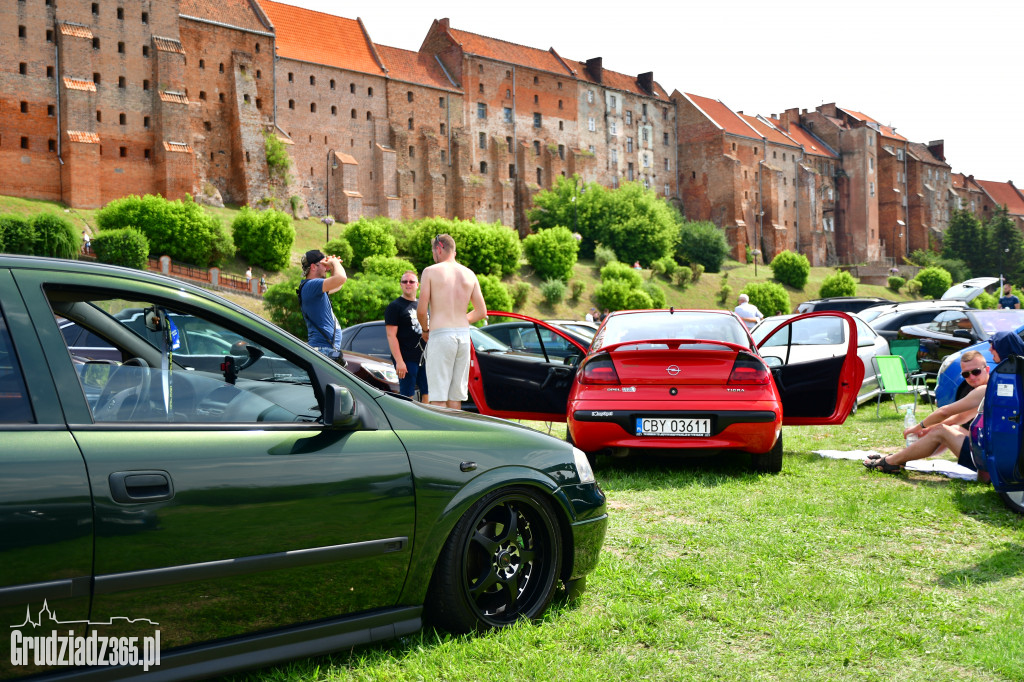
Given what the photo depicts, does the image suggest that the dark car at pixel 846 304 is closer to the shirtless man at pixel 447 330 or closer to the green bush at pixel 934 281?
the shirtless man at pixel 447 330

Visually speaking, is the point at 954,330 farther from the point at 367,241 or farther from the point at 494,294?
the point at 367,241

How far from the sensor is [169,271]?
42406 millimetres

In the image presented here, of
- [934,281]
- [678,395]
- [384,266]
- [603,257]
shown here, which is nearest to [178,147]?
[384,266]

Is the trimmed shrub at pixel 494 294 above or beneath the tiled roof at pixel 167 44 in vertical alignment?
beneath

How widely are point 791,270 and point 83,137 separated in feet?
193

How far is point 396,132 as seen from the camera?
2625 inches

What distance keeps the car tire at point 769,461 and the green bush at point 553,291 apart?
156 feet

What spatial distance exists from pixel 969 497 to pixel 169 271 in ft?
139

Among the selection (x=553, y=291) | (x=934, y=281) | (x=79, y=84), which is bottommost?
(x=553, y=291)

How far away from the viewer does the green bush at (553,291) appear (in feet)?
178

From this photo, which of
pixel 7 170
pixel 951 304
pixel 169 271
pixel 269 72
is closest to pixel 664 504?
pixel 951 304

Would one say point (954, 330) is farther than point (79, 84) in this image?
No

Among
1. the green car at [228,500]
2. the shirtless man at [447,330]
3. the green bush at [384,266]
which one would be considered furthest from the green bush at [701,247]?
the green car at [228,500]

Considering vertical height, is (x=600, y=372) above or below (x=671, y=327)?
below
